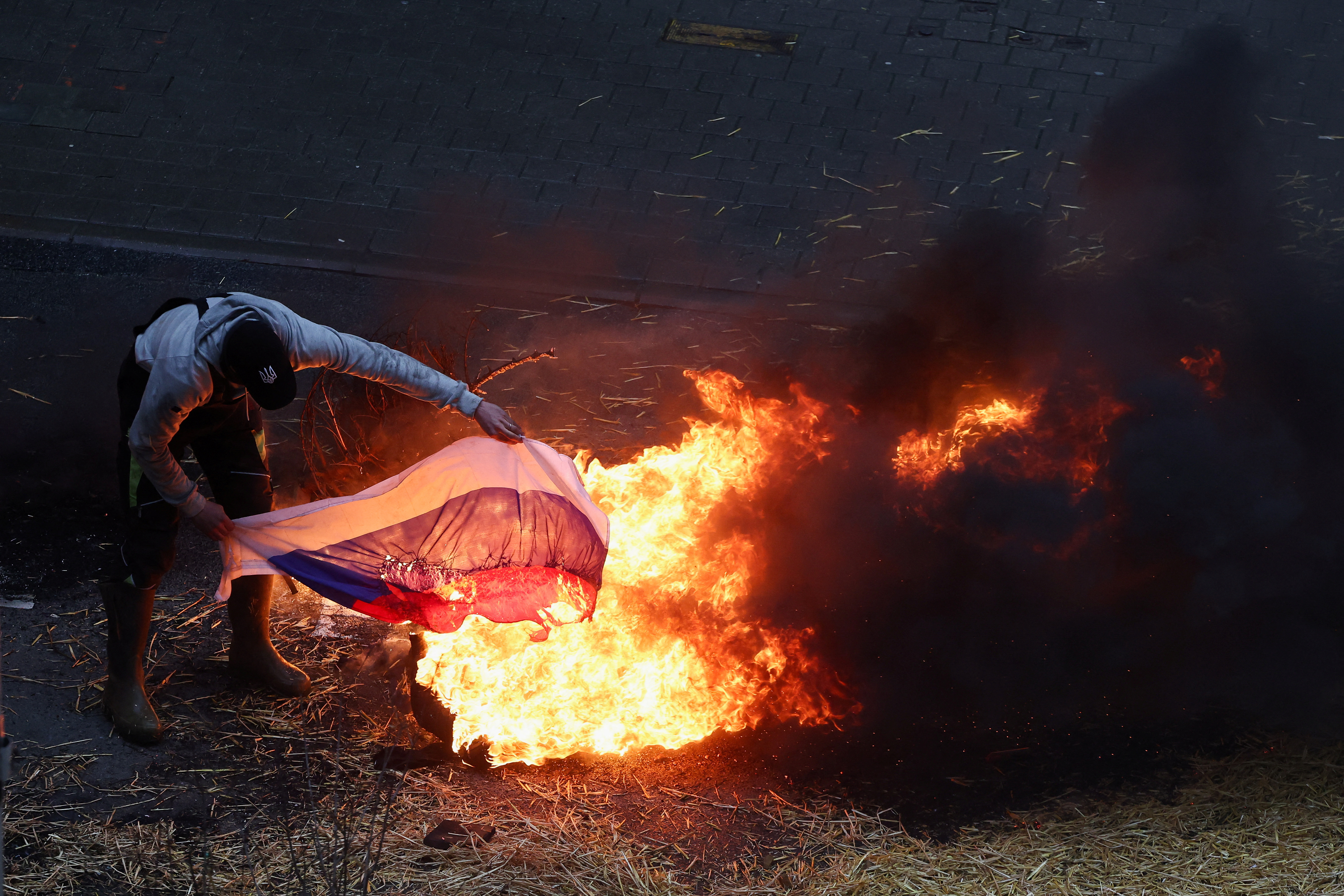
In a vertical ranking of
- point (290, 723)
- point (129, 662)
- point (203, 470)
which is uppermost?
point (203, 470)

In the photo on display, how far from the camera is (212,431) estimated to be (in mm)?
4301

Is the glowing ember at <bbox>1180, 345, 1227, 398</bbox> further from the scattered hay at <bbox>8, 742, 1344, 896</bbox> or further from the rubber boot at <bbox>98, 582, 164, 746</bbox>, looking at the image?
the rubber boot at <bbox>98, 582, 164, 746</bbox>

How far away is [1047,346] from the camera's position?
5.98 meters

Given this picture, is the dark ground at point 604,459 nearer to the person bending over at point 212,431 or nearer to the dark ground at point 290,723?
the dark ground at point 290,723

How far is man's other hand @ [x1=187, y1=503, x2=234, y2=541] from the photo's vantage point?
14.0 feet

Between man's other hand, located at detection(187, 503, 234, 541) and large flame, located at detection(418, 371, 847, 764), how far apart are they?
1.04 m

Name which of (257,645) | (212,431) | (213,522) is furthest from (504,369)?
(257,645)

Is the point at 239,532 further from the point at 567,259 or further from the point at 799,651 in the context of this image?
the point at 567,259

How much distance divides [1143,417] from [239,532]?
381 centimetres

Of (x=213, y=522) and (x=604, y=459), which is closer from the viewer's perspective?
(x=213, y=522)

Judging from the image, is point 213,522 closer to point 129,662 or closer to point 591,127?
point 129,662

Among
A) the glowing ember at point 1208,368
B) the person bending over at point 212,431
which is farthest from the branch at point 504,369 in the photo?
the glowing ember at point 1208,368

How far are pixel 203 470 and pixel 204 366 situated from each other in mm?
838

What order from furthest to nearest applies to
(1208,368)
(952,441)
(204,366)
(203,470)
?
(1208,368)
(952,441)
(203,470)
(204,366)
